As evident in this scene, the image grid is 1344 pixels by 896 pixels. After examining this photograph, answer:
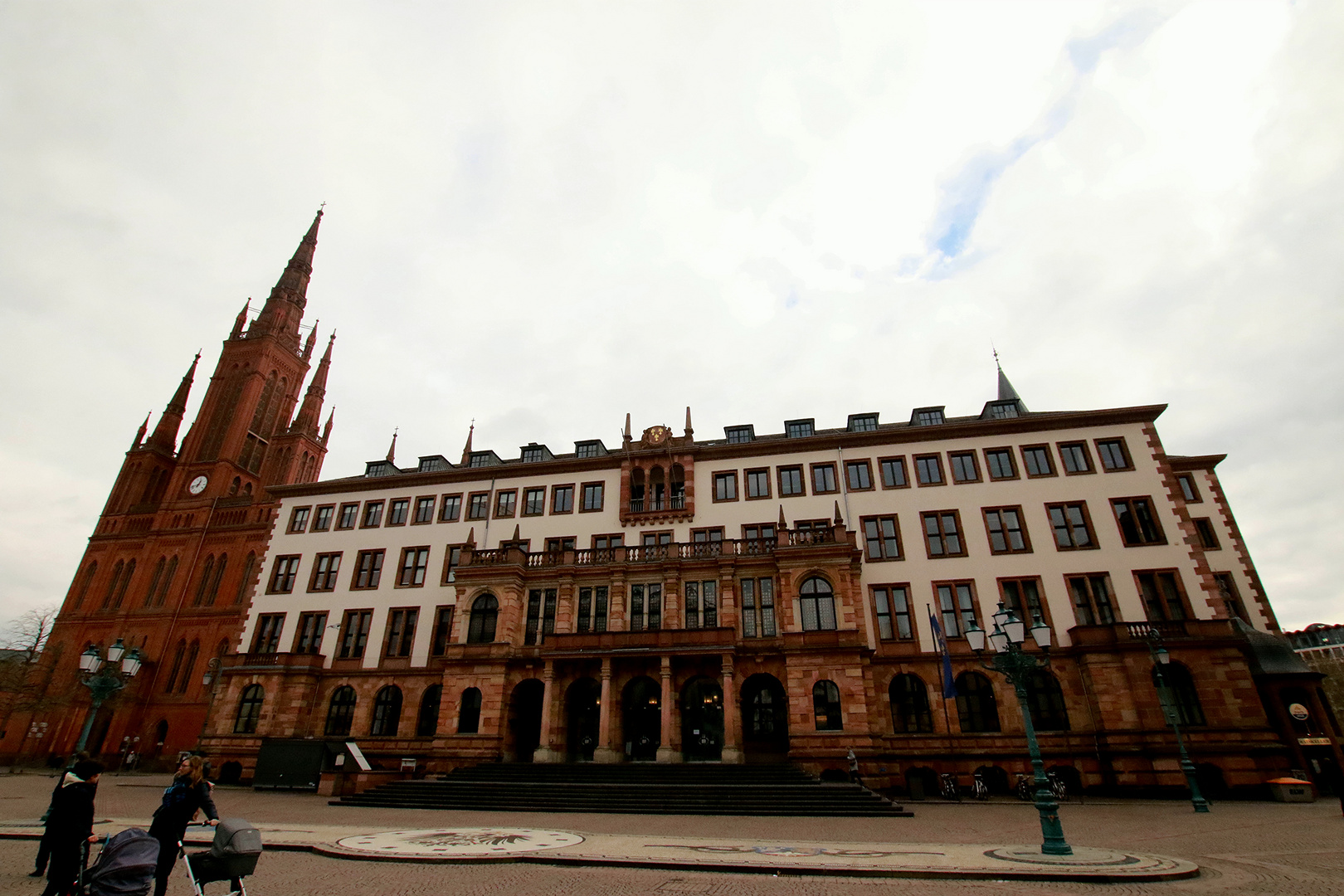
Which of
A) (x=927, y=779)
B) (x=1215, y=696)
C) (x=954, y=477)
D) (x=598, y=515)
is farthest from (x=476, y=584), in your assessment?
(x=1215, y=696)

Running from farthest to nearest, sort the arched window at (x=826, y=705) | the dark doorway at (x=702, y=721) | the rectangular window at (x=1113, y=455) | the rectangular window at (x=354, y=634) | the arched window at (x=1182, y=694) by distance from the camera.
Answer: the rectangular window at (x=354, y=634), the rectangular window at (x=1113, y=455), the dark doorway at (x=702, y=721), the arched window at (x=826, y=705), the arched window at (x=1182, y=694)

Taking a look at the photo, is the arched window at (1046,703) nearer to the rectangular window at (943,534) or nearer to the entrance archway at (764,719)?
the rectangular window at (943,534)

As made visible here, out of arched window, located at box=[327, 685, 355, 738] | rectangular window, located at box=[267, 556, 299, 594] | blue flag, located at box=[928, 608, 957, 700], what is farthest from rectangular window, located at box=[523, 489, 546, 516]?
blue flag, located at box=[928, 608, 957, 700]

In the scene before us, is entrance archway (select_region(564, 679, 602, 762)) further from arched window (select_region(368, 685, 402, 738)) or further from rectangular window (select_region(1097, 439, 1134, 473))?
rectangular window (select_region(1097, 439, 1134, 473))

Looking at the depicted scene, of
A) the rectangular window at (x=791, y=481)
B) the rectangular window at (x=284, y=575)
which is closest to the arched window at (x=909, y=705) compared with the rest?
the rectangular window at (x=791, y=481)

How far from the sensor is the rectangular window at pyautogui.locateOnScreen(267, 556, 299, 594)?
43.5 metres

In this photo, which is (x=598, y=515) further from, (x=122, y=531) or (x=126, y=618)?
(x=122, y=531)

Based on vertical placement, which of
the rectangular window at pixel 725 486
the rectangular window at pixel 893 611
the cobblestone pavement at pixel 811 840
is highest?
the rectangular window at pixel 725 486

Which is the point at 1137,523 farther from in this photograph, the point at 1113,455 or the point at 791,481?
the point at 791,481

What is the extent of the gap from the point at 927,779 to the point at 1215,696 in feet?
42.9

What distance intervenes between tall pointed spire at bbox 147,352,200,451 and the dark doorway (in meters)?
68.5

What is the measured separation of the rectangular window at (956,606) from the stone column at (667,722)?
14.2 meters

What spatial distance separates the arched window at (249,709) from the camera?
38.3 meters

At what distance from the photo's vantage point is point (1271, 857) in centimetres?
1346
